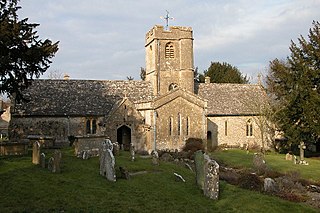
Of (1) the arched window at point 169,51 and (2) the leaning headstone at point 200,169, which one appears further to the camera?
(1) the arched window at point 169,51

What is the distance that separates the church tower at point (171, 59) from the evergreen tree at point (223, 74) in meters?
24.1

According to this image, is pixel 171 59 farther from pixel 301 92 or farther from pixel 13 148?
pixel 13 148

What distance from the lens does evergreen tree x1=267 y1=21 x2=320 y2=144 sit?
1129 inches

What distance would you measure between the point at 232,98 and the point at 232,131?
4.63 meters

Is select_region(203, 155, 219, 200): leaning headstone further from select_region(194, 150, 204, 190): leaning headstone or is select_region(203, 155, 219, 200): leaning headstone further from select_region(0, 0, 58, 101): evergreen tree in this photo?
select_region(0, 0, 58, 101): evergreen tree

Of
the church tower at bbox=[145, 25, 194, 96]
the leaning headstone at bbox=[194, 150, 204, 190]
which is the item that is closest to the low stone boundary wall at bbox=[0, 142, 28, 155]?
the leaning headstone at bbox=[194, 150, 204, 190]

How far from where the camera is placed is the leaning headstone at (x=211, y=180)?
13.8m

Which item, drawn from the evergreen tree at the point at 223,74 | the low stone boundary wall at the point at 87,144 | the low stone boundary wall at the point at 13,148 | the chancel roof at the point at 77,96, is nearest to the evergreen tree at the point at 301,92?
the chancel roof at the point at 77,96

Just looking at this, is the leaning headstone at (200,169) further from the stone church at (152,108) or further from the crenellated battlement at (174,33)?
the crenellated battlement at (174,33)

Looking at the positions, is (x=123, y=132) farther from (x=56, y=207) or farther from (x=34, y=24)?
(x=56, y=207)

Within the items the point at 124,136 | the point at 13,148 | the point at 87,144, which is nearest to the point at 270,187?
the point at 87,144

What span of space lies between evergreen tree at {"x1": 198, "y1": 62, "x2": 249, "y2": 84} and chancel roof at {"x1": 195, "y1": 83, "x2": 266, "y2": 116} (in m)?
16.9

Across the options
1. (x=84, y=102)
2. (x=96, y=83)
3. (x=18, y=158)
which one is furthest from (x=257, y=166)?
(x=96, y=83)

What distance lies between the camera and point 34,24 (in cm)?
2017
